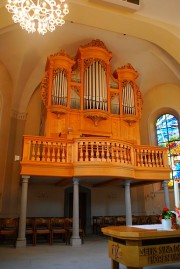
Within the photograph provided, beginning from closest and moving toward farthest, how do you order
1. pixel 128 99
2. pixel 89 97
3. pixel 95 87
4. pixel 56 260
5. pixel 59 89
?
1. pixel 56 260
2. pixel 59 89
3. pixel 89 97
4. pixel 95 87
5. pixel 128 99

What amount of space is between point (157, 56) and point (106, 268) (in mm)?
10238

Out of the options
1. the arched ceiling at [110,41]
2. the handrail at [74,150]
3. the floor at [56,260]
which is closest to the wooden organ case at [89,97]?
the arched ceiling at [110,41]

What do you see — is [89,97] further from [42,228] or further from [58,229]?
[42,228]

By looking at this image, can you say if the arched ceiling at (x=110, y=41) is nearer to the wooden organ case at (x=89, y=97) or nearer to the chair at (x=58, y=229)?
the wooden organ case at (x=89, y=97)

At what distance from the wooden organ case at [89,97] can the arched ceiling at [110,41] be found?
806mm

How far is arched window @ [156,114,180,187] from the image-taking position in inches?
515

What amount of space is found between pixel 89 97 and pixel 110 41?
10.8 feet

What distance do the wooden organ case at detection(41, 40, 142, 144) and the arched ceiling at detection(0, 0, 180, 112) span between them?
2.65 feet

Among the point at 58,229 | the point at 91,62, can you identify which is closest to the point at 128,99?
the point at 91,62

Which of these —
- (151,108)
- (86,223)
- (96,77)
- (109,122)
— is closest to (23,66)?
(96,77)

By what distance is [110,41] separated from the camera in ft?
39.8

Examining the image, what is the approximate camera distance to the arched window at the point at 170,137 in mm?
13081

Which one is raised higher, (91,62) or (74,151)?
(91,62)

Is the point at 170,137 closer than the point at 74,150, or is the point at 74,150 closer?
the point at 74,150
